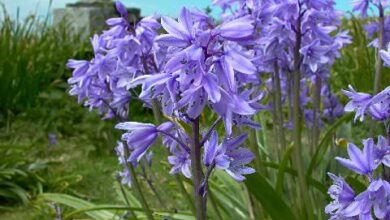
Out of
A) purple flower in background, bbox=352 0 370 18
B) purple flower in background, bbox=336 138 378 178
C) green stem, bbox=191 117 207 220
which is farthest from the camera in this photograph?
purple flower in background, bbox=352 0 370 18

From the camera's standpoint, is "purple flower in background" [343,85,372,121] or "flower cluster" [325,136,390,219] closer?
"flower cluster" [325,136,390,219]

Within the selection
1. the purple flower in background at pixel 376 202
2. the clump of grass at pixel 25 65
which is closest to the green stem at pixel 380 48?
the purple flower in background at pixel 376 202

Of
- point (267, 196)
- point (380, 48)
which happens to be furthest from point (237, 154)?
point (380, 48)

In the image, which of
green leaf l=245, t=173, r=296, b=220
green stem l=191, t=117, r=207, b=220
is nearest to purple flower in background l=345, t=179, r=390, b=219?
green stem l=191, t=117, r=207, b=220

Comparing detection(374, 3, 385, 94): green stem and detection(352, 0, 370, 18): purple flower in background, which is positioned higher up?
detection(352, 0, 370, 18): purple flower in background

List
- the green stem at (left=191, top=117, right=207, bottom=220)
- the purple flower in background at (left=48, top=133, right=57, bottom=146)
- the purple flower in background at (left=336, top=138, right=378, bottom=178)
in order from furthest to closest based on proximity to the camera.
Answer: the purple flower in background at (left=48, top=133, right=57, bottom=146)
the purple flower in background at (left=336, top=138, right=378, bottom=178)
the green stem at (left=191, top=117, right=207, bottom=220)

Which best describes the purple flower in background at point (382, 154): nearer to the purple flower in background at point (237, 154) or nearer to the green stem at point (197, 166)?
the purple flower in background at point (237, 154)

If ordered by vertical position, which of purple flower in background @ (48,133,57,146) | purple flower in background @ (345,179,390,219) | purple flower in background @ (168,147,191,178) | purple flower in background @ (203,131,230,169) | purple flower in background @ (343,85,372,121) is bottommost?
purple flower in background @ (48,133,57,146)

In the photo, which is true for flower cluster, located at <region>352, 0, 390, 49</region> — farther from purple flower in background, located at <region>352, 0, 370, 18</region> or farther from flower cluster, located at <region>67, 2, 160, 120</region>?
flower cluster, located at <region>67, 2, 160, 120</region>

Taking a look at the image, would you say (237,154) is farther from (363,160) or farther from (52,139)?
(52,139)
